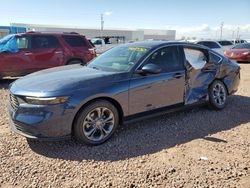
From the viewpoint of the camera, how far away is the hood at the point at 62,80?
151 inches

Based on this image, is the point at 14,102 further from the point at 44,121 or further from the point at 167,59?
the point at 167,59

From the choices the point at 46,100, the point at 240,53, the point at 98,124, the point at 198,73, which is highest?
the point at 240,53

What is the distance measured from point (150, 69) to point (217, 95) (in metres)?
2.24

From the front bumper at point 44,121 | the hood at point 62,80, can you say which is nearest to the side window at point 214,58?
the hood at point 62,80

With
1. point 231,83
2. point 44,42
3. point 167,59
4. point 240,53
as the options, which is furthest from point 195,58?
point 240,53

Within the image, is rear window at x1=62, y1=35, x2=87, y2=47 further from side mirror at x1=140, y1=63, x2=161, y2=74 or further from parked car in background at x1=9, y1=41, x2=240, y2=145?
side mirror at x1=140, y1=63, x2=161, y2=74

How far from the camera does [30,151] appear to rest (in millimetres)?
3916

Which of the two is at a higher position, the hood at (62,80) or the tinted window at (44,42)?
the tinted window at (44,42)

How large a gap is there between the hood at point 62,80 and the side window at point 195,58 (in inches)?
73.1

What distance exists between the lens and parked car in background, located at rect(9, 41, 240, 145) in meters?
3.72

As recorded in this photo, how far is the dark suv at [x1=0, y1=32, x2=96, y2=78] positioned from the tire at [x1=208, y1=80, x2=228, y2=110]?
215 inches

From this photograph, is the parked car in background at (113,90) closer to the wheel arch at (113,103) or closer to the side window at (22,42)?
the wheel arch at (113,103)

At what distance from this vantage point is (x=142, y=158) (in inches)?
148

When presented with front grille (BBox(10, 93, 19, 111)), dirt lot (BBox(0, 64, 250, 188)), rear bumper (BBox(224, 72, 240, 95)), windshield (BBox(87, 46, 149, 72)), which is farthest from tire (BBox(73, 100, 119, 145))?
rear bumper (BBox(224, 72, 240, 95))
